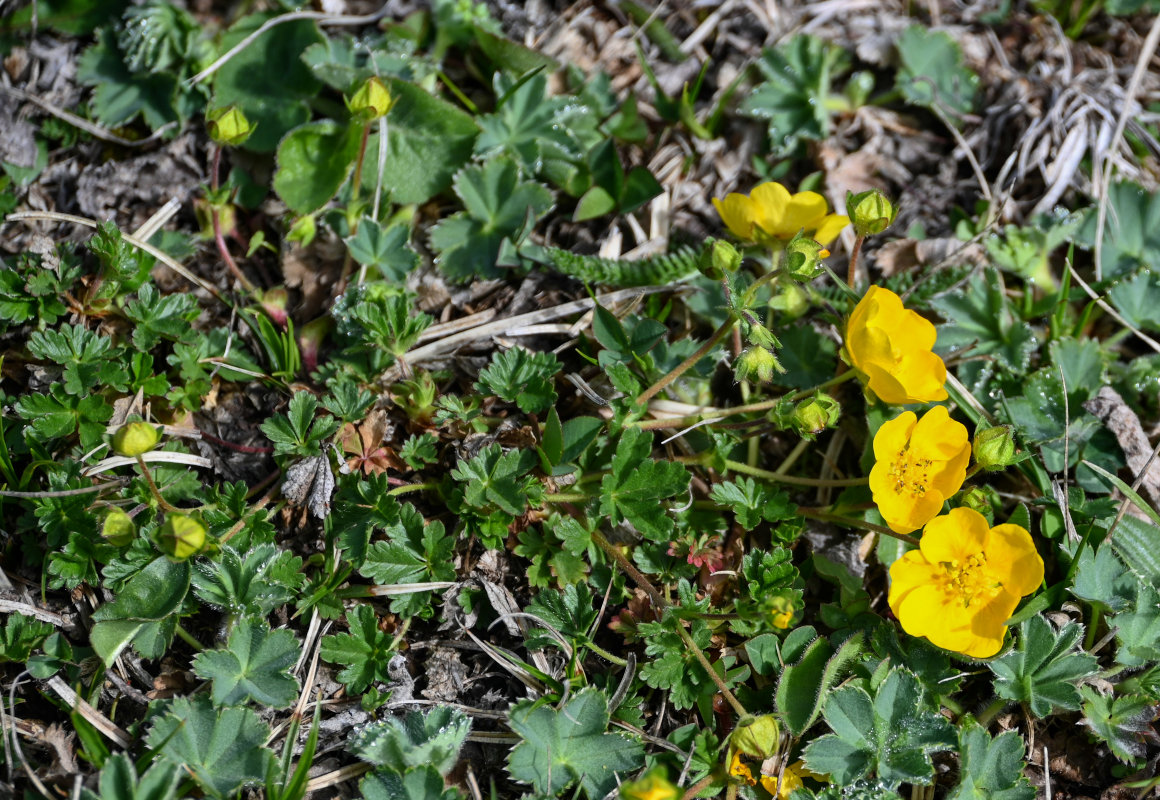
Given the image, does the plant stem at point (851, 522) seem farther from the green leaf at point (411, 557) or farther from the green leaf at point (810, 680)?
the green leaf at point (411, 557)

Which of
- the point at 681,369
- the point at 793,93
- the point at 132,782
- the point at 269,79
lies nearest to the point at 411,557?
the point at 132,782

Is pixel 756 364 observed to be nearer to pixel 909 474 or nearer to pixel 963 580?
pixel 909 474

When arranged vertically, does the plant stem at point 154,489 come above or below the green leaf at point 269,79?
below

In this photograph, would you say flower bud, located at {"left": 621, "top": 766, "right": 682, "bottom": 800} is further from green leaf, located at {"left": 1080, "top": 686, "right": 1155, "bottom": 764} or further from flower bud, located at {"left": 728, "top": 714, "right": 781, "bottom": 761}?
green leaf, located at {"left": 1080, "top": 686, "right": 1155, "bottom": 764}

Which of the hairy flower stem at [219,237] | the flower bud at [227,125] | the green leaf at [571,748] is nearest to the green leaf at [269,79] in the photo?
the hairy flower stem at [219,237]

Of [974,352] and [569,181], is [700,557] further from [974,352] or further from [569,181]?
[569,181]

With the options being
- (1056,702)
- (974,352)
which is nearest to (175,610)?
(1056,702)
